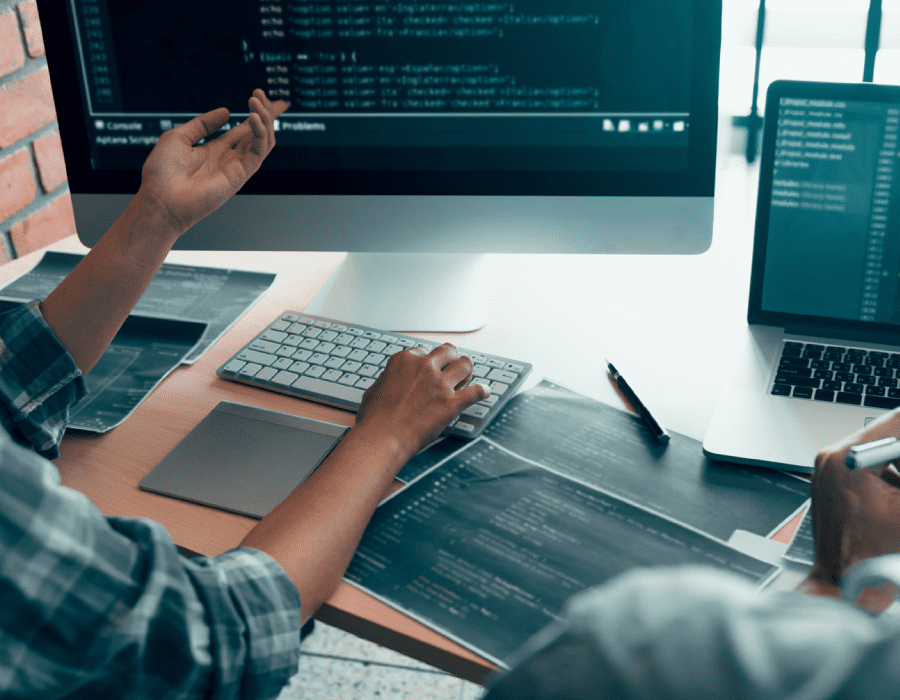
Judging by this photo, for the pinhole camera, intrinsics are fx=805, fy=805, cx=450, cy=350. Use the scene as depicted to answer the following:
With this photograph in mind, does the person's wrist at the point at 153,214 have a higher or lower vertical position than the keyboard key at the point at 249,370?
higher

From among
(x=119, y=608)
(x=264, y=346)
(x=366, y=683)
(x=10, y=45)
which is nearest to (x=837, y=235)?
(x=264, y=346)

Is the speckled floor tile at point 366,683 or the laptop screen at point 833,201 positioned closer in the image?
the laptop screen at point 833,201

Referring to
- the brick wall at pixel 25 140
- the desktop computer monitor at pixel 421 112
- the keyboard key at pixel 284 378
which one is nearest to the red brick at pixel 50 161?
the brick wall at pixel 25 140

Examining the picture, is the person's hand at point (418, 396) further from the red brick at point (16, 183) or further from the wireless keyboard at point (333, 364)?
the red brick at point (16, 183)

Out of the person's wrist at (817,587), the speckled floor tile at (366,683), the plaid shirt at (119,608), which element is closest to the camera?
the plaid shirt at (119,608)

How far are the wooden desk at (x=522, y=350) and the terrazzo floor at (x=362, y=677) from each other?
2.18 feet

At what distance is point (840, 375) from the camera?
0.78 m

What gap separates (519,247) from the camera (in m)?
0.90

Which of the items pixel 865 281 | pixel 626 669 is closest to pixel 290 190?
pixel 865 281

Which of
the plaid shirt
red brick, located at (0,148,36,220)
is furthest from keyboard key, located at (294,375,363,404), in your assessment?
red brick, located at (0,148,36,220)

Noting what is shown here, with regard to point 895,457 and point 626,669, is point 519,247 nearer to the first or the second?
point 895,457

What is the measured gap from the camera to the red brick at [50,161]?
138 centimetres

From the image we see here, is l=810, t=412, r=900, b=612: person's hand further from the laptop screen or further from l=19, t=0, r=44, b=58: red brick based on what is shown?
l=19, t=0, r=44, b=58: red brick

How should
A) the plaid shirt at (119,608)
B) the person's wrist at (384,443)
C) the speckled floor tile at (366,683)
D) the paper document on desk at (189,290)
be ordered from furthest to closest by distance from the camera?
the speckled floor tile at (366,683), the paper document on desk at (189,290), the person's wrist at (384,443), the plaid shirt at (119,608)
